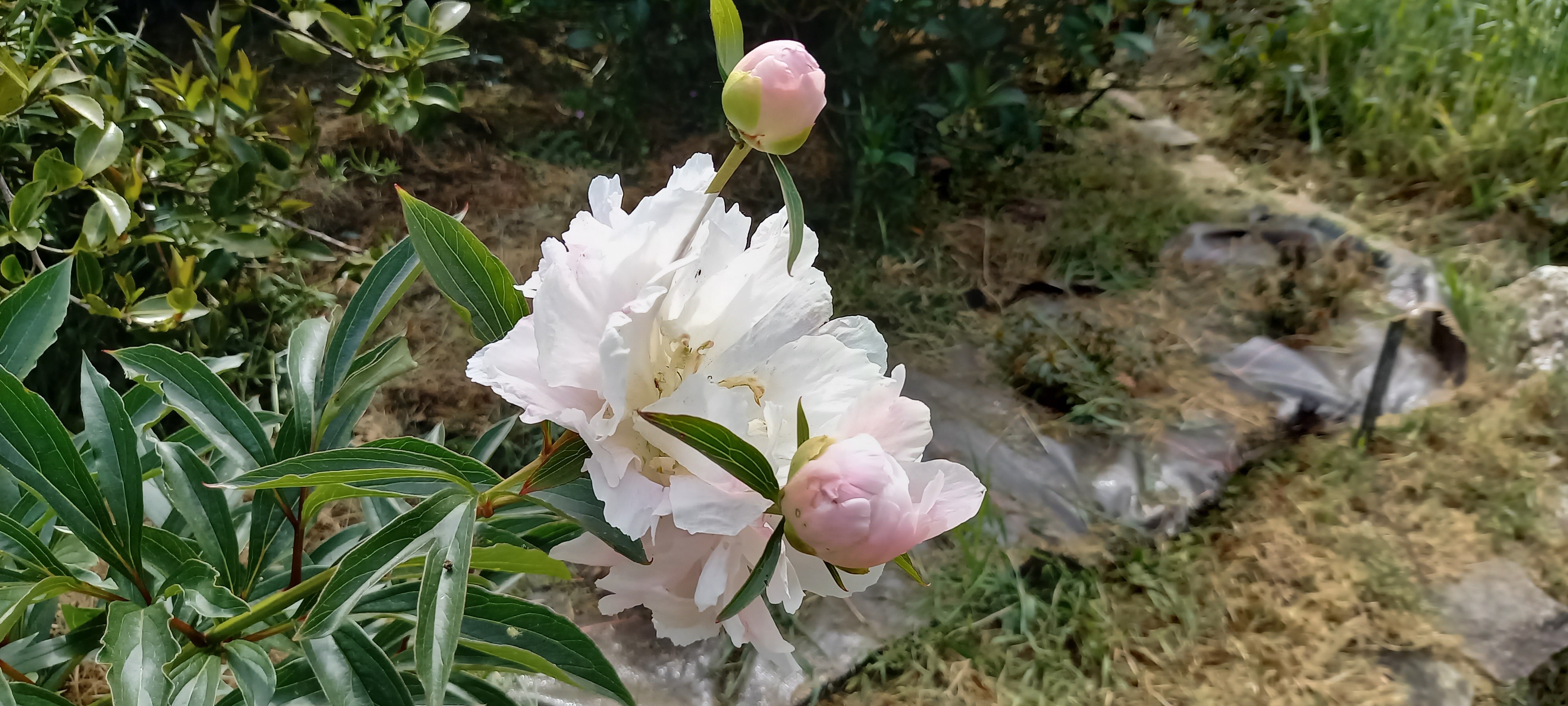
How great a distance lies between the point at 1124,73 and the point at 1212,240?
467mm

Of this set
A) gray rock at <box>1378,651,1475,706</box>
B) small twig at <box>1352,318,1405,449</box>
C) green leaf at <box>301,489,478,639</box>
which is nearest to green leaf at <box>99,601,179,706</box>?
green leaf at <box>301,489,478,639</box>

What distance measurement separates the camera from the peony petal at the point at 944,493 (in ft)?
1.13

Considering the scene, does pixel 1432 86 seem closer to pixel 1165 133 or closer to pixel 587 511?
pixel 1165 133

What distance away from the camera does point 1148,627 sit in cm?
140

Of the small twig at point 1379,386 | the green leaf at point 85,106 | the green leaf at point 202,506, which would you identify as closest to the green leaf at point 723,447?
the green leaf at point 202,506

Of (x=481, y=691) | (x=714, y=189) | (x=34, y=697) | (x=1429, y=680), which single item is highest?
(x=714, y=189)

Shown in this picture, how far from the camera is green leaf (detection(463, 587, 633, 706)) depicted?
52 centimetres

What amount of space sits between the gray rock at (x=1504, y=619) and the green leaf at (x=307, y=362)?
5.52 feet

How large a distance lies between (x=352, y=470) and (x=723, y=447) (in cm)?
18

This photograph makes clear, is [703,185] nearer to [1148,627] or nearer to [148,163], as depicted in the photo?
[148,163]

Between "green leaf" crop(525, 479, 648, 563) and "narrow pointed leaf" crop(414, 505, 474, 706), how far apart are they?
35 mm

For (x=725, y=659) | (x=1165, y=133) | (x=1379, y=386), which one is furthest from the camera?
(x=1165, y=133)

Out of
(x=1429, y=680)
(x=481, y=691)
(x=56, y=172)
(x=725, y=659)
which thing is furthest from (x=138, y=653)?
(x=1429, y=680)

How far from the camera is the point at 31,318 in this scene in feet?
1.98
